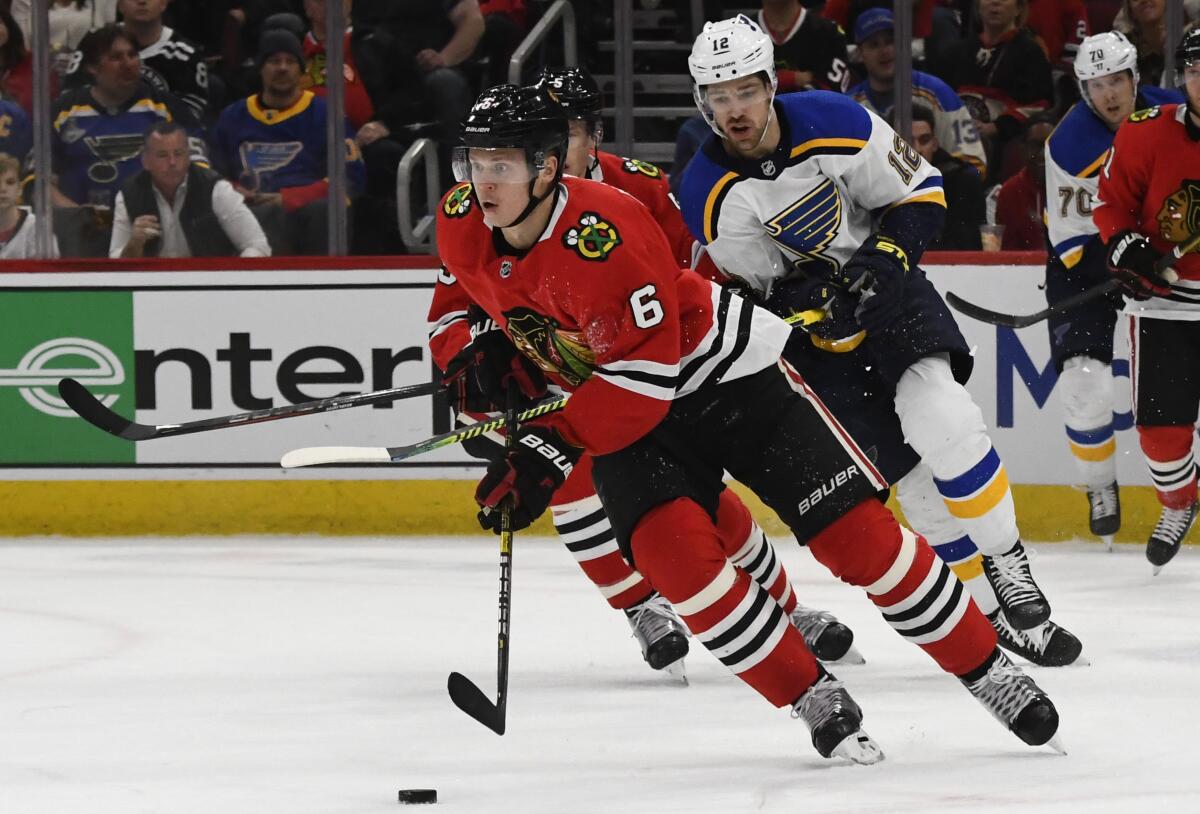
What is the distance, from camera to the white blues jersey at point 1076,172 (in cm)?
489

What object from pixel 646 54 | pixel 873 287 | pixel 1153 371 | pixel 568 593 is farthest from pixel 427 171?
pixel 873 287

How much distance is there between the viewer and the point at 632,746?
112 inches

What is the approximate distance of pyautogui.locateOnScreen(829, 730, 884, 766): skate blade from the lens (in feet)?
8.46

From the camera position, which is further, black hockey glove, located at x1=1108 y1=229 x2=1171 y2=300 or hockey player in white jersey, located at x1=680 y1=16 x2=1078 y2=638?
black hockey glove, located at x1=1108 y1=229 x2=1171 y2=300

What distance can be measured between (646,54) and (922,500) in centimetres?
250

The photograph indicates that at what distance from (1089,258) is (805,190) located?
1899 mm

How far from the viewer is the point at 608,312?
249cm

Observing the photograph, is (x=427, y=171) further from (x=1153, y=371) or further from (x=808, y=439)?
(x=808, y=439)

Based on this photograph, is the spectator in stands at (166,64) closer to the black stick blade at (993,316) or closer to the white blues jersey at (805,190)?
the black stick blade at (993,316)

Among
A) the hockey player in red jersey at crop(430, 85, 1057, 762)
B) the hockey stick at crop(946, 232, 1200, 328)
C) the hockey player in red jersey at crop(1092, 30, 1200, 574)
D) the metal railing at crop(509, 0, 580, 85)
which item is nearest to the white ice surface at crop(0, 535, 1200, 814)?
the hockey player in red jersey at crop(430, 85, 1057, 762)

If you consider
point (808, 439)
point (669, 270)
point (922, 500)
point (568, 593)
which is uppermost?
point (669, 270)

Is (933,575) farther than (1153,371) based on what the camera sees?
No

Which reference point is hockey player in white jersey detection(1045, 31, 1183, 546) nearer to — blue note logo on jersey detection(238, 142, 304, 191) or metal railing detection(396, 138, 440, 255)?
metal railing detection(396, 138, 440, 255)

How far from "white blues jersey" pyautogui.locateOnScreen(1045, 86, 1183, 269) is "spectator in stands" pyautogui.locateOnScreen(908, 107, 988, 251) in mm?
309
